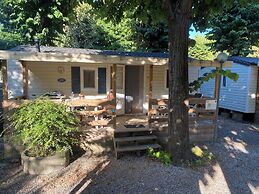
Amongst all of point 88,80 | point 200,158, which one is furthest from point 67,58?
point 200,158

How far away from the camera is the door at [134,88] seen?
1091 cm

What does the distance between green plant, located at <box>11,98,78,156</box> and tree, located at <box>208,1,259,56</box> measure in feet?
46.4

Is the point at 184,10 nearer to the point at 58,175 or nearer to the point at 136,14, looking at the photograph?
the point at 136,14

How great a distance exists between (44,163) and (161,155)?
8.95 ft

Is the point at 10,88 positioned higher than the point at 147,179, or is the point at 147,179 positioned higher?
the point at 10,88

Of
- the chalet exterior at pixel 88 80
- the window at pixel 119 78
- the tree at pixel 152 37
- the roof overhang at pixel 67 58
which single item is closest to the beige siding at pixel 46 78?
the chalet exterior at pixel 88 80

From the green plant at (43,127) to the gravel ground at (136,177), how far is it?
0.61 metres

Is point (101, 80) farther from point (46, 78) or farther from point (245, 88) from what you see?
point (245, 88)

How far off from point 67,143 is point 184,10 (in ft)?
13.3

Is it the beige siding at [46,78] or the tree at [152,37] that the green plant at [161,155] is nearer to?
the beige siding at [46,78]

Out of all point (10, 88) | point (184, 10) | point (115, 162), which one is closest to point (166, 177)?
point (115, 162)

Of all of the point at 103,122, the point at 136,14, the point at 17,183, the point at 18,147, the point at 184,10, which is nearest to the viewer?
the point at 17,183

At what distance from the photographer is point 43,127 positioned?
6.00 m

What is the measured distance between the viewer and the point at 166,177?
5.68 m
